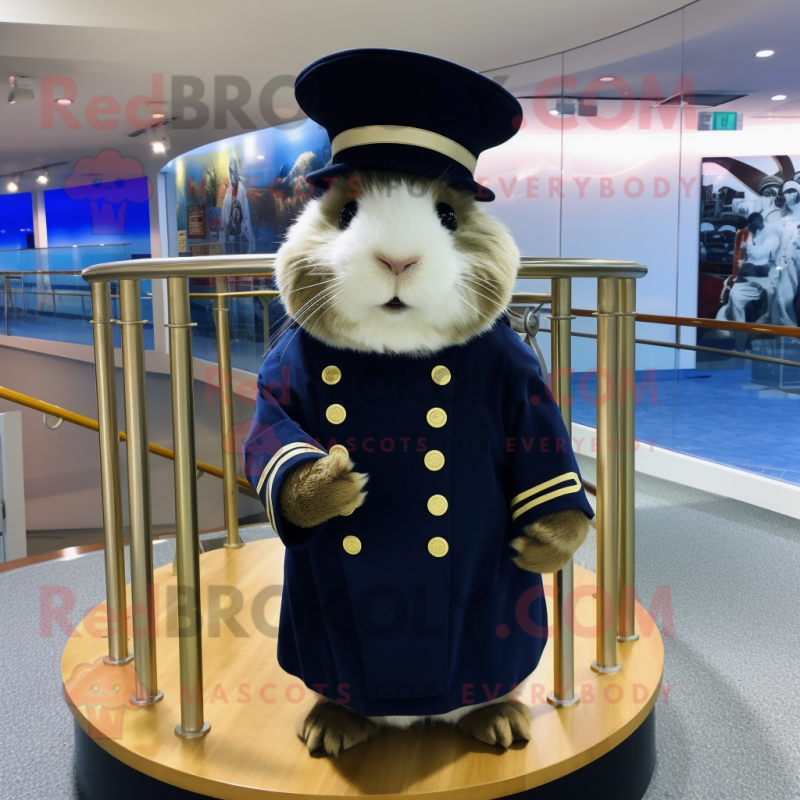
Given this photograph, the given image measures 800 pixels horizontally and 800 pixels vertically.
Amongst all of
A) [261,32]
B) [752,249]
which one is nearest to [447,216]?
[752,249]

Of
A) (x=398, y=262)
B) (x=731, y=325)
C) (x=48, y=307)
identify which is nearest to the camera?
(x=398, y=262)

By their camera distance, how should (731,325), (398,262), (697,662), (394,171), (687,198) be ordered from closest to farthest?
(398,262) < (394,171) < (697,662) < (731,325) < (687,198)

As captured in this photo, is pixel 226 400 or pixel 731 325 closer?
pixel 226 400

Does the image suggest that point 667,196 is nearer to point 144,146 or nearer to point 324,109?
point 324,109

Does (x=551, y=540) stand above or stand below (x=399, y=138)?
below

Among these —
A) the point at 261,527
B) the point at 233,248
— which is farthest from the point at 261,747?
the point at 233,248

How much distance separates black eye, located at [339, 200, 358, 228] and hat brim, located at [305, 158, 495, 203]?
0.16 ft

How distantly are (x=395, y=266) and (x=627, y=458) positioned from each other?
0.78 m

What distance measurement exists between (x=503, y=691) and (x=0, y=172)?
37.4 feet

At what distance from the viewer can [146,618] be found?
1392 millimetres

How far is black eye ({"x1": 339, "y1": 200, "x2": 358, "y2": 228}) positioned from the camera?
110cm

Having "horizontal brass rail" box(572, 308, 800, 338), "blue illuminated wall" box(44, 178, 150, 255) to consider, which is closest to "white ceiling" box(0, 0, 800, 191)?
"horizontal brass rail" box(572, 308, 800, 338)

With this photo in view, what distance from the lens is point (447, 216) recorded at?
111 centimetres

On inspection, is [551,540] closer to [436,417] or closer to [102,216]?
[436,417]
